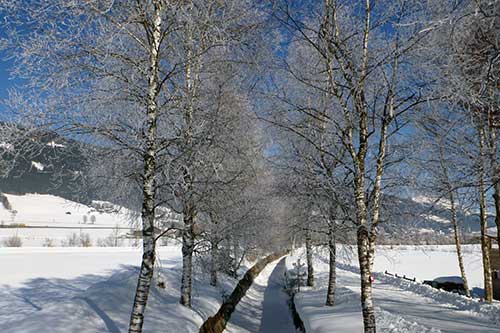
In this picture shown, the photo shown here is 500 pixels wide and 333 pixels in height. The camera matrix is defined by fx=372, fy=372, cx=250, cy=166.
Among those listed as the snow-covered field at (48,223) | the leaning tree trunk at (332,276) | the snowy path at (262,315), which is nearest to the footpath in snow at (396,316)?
the leaning tree trunk at (332,276)

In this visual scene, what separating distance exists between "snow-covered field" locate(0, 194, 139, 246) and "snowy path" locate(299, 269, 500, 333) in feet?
108

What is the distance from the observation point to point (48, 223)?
8381 cm

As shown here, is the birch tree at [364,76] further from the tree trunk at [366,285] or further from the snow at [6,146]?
the snow at [6,146]

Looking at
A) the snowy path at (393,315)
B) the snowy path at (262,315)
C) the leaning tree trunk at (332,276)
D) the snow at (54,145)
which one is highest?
the snow at (54,145)

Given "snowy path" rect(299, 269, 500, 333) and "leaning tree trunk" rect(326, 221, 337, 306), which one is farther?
"leaning tree trunk" rect(326, 221, 337, 306)

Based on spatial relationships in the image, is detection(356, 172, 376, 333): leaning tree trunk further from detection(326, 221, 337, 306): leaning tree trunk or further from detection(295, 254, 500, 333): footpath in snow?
detection(326, 221, 337, 306): leaning tree trunk

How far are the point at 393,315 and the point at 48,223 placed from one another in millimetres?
88765

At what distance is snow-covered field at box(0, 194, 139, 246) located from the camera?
55.8 m

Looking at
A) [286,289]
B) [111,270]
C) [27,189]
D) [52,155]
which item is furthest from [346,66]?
[27,189]

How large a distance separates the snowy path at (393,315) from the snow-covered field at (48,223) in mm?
32965

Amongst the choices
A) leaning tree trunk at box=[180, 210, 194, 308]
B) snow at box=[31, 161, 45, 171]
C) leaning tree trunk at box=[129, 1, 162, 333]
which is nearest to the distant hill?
snow at box=[31, 161, 45, 171]

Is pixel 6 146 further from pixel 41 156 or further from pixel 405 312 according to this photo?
pixel 405 312

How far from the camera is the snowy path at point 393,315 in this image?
920cm

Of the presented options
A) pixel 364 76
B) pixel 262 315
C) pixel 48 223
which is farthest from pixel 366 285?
pixel 48 223
